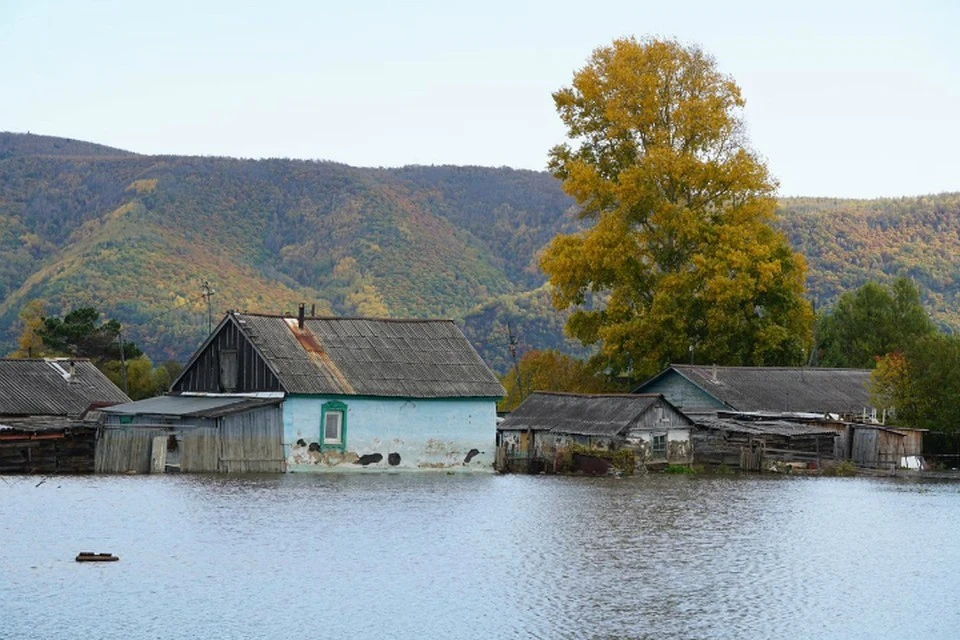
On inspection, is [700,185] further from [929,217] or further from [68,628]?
[929,217]

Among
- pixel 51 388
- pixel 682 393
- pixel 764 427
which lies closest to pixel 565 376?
pixel 682 393

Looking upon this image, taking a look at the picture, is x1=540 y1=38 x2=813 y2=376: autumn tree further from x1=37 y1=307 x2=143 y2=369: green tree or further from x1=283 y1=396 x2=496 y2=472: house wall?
x1=37 y1=307 x2=143 y2=369: green tree

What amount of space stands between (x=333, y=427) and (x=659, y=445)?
11853 mm

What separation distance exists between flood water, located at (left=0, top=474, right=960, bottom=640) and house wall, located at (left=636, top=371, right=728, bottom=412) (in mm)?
16084

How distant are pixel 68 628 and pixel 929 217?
13074 cm

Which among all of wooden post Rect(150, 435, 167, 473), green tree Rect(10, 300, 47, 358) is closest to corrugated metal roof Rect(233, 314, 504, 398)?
wooden post Rect(150, 435, 167, 473)

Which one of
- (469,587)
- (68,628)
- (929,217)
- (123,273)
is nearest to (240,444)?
(469,587)

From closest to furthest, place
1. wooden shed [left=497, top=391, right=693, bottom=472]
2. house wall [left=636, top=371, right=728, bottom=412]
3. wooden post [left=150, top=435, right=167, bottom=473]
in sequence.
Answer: wooden post [left=150, top=435, right=167, bottom=473] → wooden shed [left=497, top=391, right=693, bottom=472] → house wall [left=636, top=371, right=728, bottom=412]

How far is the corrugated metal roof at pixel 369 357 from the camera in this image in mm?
46438

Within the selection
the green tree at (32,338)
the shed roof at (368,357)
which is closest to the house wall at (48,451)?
the shed roof at (368,357)

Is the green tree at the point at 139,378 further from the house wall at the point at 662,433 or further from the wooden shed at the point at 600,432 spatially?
the house wall at the point at 662,433

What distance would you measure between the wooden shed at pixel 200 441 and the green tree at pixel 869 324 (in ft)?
136

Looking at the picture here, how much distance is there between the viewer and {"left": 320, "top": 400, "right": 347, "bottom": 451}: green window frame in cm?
4594

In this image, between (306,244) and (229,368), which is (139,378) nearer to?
(229,368)
